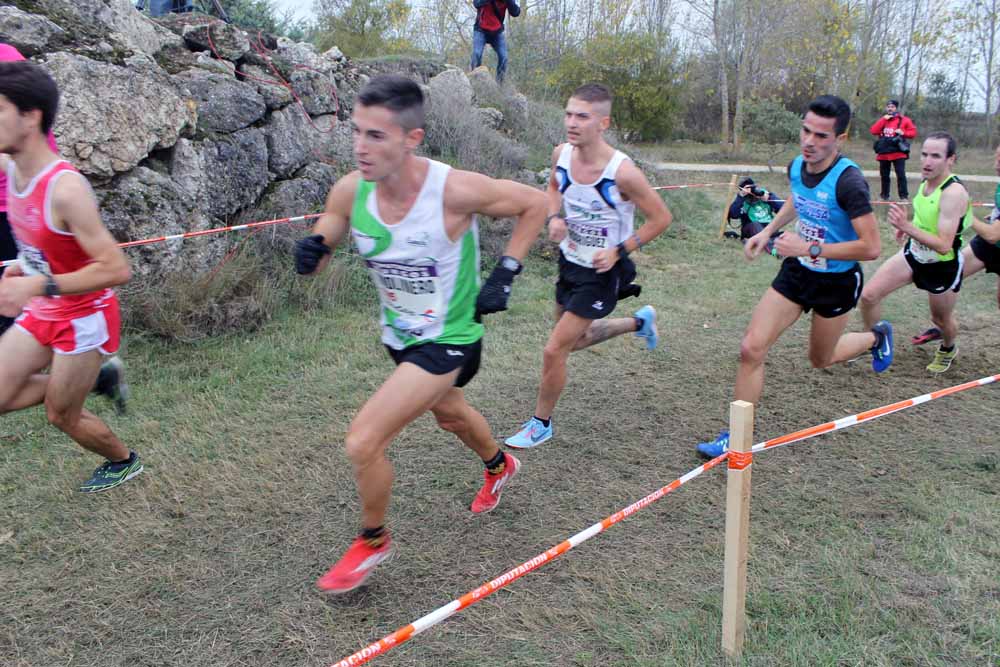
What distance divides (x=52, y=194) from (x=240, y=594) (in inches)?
73.7

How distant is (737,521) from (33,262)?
3.26 m

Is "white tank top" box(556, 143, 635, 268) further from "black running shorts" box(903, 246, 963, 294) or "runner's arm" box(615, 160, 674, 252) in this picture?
"black running shorts" box(903, 246, 963, 294)

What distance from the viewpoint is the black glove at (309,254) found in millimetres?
3053

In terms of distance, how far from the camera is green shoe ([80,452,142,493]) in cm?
396

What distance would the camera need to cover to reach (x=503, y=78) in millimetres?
13664

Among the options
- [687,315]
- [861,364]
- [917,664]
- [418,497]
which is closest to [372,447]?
[418,497]

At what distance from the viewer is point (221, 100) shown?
741 cm

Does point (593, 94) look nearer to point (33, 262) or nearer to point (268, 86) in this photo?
point (33, 262)

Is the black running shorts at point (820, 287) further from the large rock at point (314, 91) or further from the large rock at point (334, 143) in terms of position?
the large rock at point (314, 91)

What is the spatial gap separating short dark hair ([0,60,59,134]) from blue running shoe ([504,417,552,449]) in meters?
2.93

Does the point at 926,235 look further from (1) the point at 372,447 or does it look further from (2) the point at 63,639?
(2) the point at 63,639

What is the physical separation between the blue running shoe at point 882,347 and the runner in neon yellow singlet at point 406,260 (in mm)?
3552

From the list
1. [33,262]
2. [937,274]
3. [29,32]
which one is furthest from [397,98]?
[29,32]

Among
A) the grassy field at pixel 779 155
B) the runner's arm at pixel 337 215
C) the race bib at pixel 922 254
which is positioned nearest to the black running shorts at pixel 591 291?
the runner's arm at pixel 337 215
